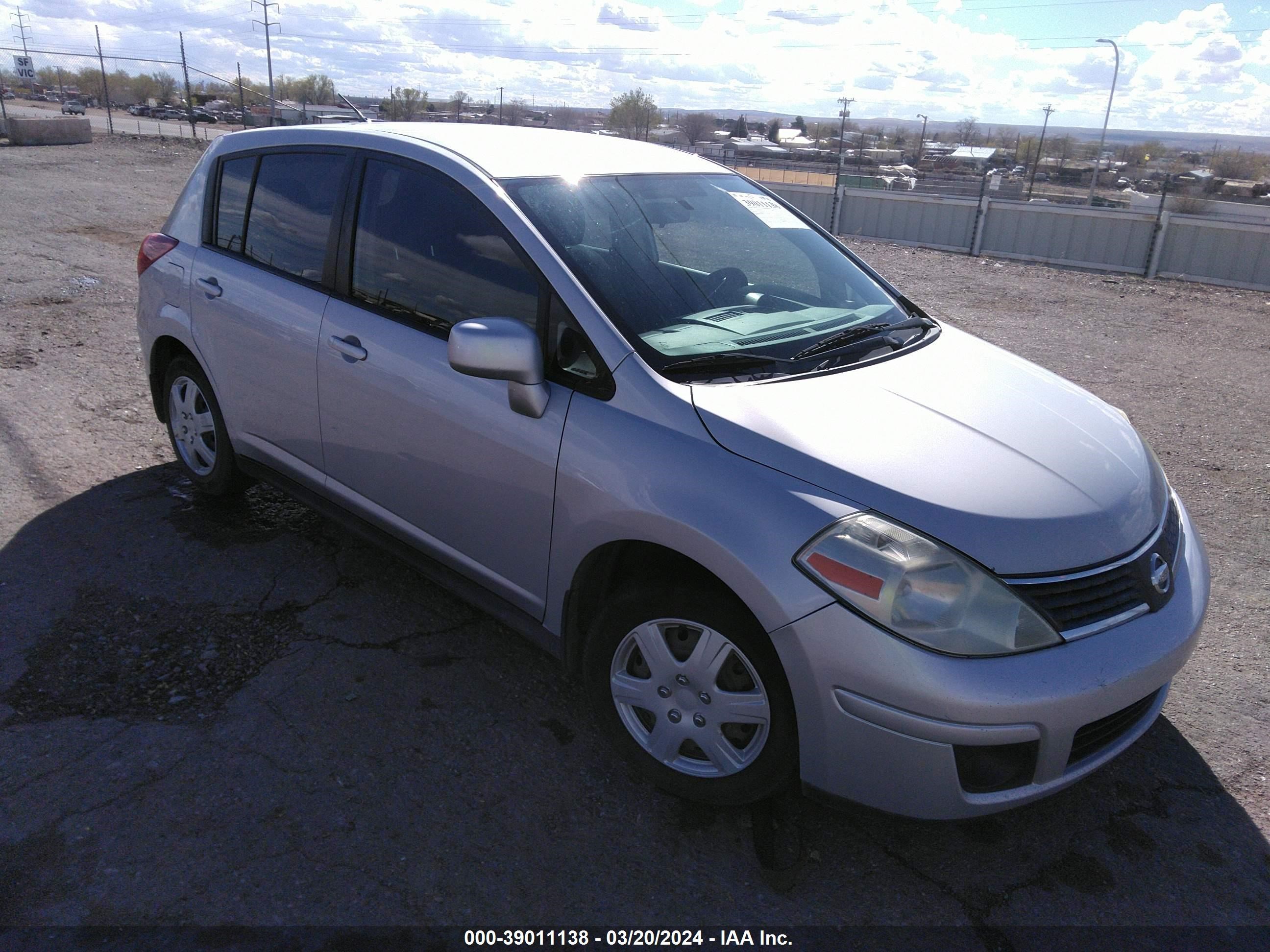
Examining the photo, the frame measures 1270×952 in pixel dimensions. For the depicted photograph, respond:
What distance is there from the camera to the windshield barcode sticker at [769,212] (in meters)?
3.86

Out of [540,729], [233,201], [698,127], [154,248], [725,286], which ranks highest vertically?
[698,127]

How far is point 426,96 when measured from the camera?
4028 cm

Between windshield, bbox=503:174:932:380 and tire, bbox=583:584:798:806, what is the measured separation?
0.72m

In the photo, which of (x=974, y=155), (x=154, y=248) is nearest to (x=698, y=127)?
(x=974, y=155)

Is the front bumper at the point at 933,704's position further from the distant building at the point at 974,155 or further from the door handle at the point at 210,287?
the distant building at the point at 974,155

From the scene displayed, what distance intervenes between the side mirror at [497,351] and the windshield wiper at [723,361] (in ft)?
1.31

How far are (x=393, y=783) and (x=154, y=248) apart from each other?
3.18 metres

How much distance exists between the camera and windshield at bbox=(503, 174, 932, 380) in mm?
2877

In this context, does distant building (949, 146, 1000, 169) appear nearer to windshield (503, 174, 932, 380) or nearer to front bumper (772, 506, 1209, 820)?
windshield (503, 174, 932, 380)

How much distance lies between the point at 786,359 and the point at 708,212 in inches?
39.8

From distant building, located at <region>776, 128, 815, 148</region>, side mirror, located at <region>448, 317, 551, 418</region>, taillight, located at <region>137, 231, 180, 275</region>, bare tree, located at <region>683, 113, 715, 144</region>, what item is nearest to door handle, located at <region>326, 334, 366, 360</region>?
side mirror, located at <region>448, 317, 551, 418</region>

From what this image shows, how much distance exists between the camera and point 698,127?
172 ft

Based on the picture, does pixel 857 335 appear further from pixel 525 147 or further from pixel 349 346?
pixel 349 346

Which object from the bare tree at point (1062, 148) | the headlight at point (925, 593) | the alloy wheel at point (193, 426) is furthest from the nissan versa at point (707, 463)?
the bare tree at point (1062, 148)
